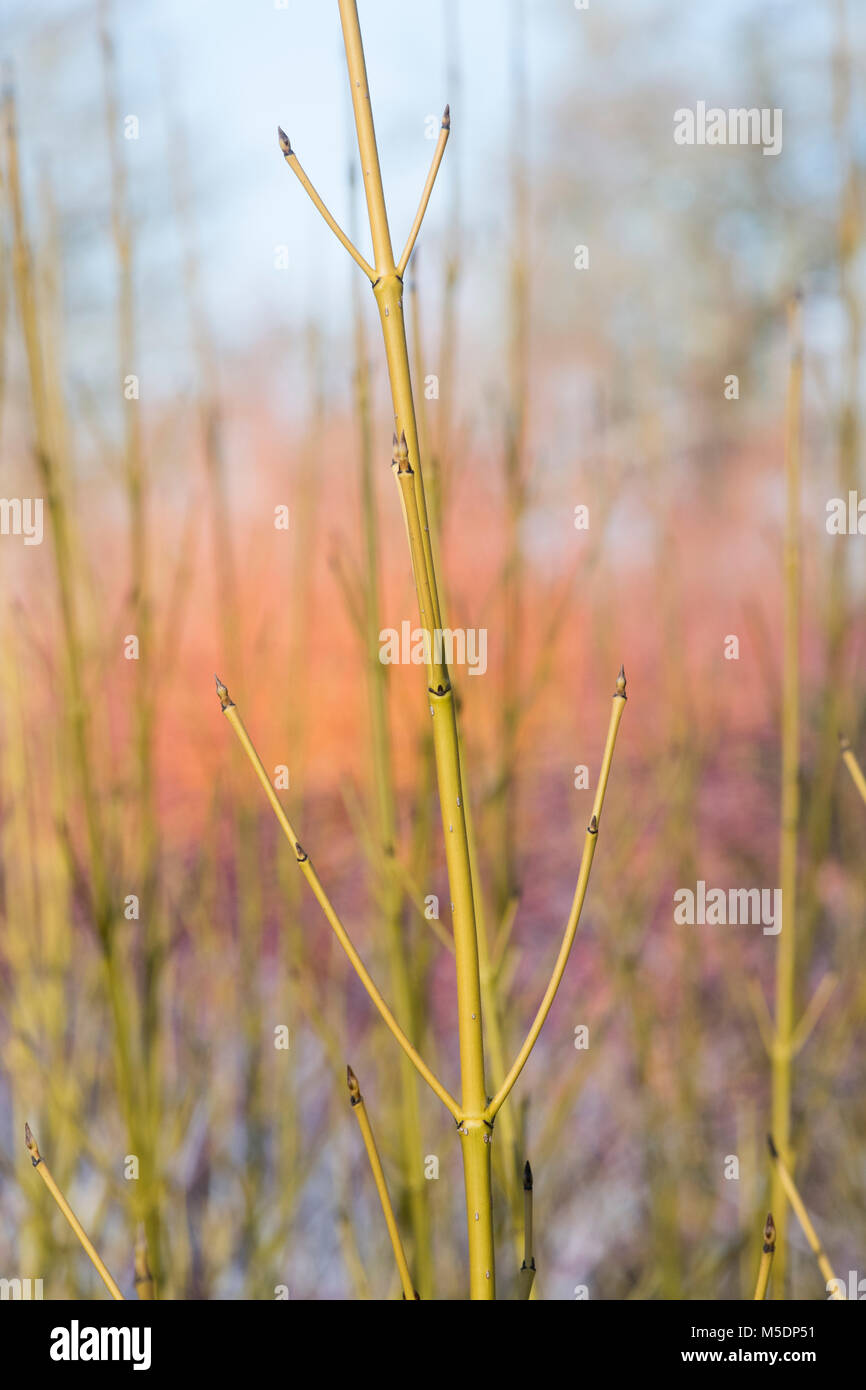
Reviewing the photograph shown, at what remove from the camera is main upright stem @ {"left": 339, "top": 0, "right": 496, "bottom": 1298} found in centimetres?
22

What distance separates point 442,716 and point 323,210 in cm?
13

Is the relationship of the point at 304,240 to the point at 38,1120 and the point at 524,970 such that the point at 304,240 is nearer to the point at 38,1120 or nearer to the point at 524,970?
the point at 38,1120

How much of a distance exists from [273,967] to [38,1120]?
0.98 meters

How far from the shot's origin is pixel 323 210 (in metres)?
0.24

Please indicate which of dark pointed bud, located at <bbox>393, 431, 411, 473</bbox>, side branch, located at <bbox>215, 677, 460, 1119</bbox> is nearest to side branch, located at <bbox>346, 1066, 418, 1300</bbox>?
side branch, located at <bbox>215, 677, 460, 1119</bbox>

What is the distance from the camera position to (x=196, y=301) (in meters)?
0.56

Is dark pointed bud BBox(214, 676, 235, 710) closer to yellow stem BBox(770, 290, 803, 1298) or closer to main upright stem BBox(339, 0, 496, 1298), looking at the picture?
main upright stem BBox(339, 0, 496, 1298)

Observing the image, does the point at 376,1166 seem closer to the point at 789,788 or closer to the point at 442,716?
the point at 442,716

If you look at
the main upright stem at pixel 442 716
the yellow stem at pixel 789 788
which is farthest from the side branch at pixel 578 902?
the yellow stem at pixel 789 788

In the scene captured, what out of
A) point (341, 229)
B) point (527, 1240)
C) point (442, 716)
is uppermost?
point (341, 229)

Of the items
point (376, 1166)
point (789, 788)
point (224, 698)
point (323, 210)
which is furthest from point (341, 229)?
point (789, 788)

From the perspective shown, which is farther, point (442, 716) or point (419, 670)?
point (419, 670)

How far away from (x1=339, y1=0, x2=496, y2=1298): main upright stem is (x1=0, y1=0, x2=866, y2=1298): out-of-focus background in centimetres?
12

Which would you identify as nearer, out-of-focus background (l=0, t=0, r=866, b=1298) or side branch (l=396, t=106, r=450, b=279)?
side branch (l=396, t=106, r=450, b=279)
